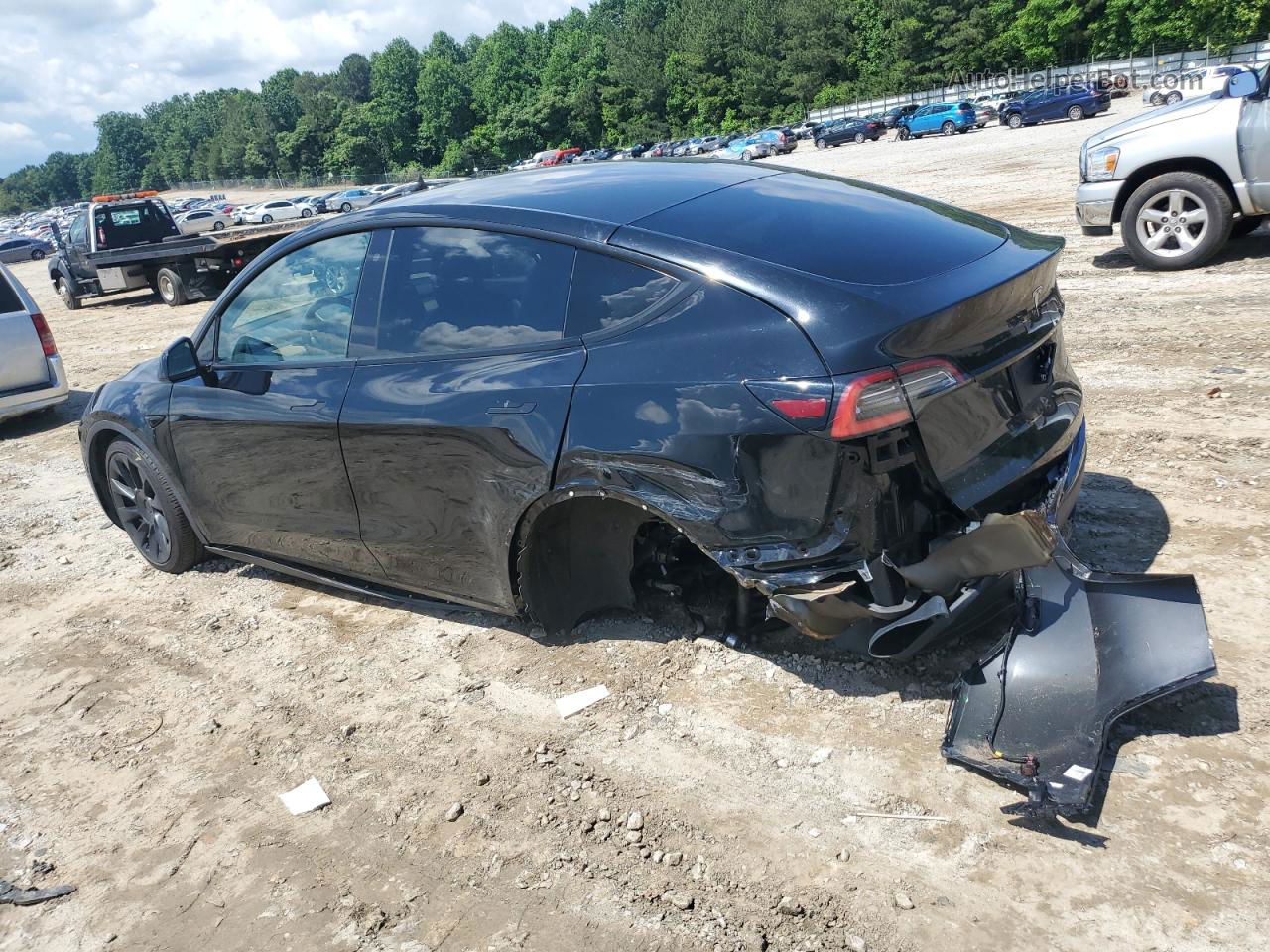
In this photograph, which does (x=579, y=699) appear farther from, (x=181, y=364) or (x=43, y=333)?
(x=43, y=333)

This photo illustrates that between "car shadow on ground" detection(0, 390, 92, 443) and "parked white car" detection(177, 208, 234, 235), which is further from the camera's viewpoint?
"parked white car" detection(177, 208, 234, 235)

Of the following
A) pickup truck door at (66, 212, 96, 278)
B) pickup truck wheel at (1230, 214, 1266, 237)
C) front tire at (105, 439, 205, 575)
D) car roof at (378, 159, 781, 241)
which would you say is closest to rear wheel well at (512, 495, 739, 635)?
car roof at (378, 159, 781, 241)

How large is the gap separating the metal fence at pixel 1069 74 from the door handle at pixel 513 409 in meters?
53.9

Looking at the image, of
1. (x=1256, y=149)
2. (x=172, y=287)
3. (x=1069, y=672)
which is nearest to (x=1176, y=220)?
(x=1256, y=149)

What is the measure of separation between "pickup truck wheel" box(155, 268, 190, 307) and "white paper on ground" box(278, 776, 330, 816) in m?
15.5

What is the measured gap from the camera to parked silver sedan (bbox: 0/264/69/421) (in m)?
9.00

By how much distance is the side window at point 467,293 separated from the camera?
3.48 meters

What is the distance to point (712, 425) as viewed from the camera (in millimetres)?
3004

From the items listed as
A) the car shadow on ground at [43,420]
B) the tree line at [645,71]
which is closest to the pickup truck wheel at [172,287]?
the car shadow on ground at [43,420]

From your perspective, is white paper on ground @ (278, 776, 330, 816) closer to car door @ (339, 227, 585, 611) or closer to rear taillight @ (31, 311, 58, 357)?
car door @ (339, 227, 585, 611)

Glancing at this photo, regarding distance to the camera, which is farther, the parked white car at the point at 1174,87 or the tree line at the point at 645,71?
the tree line at the point at 645,71

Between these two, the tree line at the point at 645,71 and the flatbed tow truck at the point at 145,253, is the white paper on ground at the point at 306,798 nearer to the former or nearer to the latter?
the flatbed tow truck at the point at 145,253

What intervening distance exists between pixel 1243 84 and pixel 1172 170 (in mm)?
812

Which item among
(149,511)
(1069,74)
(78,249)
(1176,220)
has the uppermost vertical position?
(1069,74)
